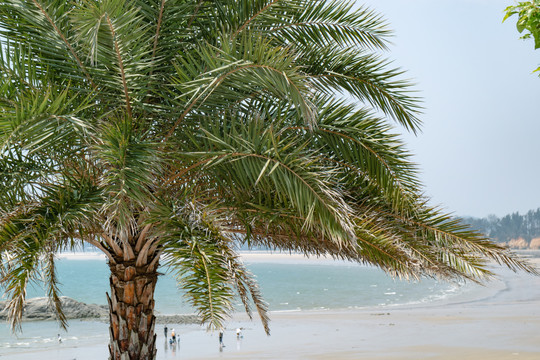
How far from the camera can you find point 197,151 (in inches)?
213

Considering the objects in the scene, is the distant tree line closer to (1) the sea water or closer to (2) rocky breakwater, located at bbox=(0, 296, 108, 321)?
(1) the sea water

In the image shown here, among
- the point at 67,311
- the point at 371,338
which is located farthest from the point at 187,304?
the point at 371,338

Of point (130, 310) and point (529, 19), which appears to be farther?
point (130, 310)

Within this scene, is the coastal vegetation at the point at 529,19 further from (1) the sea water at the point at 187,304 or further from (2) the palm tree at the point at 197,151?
(1) the sea water at the point at 187,304

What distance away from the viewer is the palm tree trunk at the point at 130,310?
602cm

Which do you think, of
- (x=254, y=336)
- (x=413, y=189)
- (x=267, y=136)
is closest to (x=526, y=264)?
(x=413, y=189)

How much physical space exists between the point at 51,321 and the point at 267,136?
28.6 meters

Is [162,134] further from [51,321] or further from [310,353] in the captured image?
[51,321]

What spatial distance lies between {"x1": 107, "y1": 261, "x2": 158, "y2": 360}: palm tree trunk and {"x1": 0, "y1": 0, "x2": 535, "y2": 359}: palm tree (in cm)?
2

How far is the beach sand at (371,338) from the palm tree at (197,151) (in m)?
13.3

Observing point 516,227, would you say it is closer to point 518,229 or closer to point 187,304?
point 518,229

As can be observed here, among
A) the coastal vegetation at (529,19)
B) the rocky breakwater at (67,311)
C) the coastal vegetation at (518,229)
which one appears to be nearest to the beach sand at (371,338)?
the rocky breakwater at (67,311)

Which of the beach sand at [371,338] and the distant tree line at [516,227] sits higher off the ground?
Result: the distant tree line at [516,227]

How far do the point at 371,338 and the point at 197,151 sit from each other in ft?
60.4
